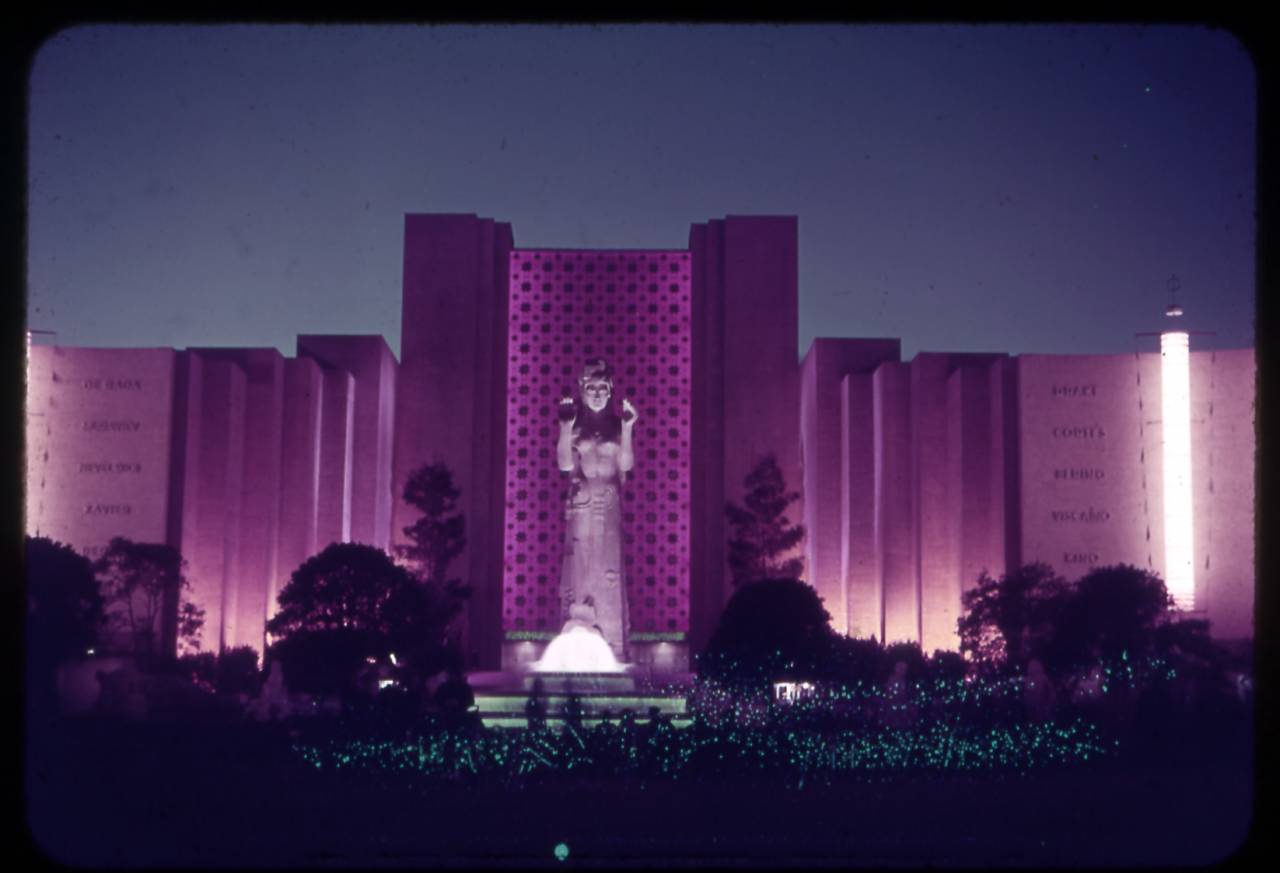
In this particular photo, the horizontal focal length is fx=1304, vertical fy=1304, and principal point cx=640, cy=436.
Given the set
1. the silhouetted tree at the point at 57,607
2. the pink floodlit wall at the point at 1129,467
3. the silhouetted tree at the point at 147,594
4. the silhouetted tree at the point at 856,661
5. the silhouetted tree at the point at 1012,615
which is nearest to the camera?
the silhouetted tree at the point at 57,607

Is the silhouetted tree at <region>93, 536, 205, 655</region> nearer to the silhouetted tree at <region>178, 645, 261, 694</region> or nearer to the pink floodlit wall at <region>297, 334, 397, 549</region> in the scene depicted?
the silhouetted tree at <region>178, 645, 261, 694</region>

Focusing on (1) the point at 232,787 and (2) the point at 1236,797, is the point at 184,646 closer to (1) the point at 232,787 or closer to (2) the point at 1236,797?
(1) the point at 232,787

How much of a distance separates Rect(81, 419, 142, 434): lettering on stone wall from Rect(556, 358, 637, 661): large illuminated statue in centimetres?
784

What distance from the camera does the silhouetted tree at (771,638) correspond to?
19.2 m

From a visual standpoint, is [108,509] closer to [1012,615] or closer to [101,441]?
[101,441]

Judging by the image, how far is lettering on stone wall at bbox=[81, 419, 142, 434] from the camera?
2211cm

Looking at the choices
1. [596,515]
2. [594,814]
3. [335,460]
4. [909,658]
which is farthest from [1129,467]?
[594,814]

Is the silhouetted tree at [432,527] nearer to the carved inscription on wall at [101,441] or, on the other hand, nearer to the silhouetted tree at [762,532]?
the carved inscription on wall at [101,441]

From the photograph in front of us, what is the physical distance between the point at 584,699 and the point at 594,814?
267 inches

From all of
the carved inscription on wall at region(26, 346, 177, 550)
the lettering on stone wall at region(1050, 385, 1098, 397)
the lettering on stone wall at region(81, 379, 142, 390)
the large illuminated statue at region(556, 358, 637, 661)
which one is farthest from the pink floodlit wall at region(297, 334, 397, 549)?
the lettering on stone wall at region(1050, 385, 1098, 397)

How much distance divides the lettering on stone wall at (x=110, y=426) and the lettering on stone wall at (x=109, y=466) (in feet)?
1.74

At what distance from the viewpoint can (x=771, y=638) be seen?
1984 centimetres

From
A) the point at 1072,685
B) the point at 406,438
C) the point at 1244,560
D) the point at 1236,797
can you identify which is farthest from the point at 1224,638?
the point at 406,438

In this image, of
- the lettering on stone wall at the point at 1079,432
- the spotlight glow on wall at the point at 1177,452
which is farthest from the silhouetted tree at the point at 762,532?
the spotlight glow on wall at the point at 1177,452
